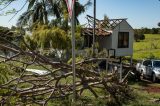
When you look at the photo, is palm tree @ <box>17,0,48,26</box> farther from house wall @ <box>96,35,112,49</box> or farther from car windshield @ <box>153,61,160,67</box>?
car windshield @ <box>153,61,160,67</box>

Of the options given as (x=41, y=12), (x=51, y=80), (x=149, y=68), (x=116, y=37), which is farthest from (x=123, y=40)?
(x=51, y=80)

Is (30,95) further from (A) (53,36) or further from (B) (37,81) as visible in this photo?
(A) (53,36)

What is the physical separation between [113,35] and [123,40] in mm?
2187

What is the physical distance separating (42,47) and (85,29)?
901cm

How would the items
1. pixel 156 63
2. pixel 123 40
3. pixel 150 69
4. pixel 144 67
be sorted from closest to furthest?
1. pixel 150 69
2. pixel 156 63
3. pixel 144 67
4. pixel 123 40

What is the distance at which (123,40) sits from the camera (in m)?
40.4

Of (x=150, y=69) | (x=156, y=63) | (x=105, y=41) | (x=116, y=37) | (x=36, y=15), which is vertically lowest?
(x=150, y=69)

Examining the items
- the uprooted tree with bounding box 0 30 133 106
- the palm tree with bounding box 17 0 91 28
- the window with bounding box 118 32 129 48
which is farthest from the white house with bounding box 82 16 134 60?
the uprooted tree with bounding box 0 30 133 106

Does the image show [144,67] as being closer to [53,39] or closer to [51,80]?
[53,39]

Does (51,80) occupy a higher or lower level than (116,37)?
lower

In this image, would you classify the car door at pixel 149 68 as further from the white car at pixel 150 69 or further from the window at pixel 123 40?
the window at pixel 123 40

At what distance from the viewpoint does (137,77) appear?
24547 millimetres

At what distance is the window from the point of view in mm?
39862

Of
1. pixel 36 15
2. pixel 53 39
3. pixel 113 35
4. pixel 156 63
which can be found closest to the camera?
pixel 156 63
